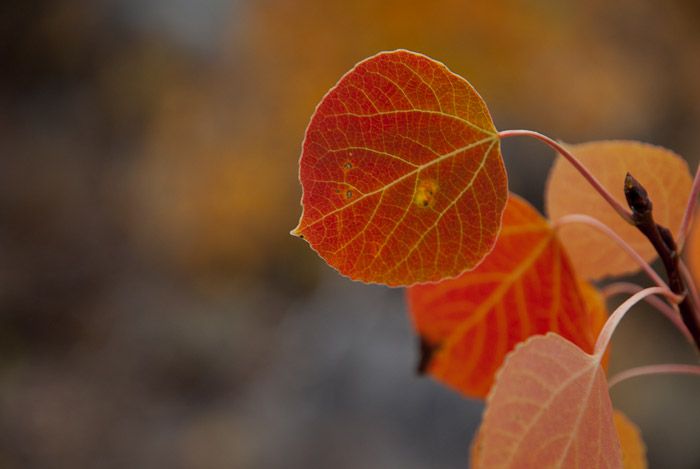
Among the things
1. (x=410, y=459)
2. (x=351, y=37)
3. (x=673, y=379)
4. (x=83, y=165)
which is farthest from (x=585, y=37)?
(x=83, y=165)

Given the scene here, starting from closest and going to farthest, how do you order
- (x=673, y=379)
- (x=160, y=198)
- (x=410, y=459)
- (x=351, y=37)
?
(x=410, y=459), (x=673, y=379), (x=351, y=37), (x=160, y=198)

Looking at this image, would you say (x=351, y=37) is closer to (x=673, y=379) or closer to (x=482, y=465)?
(x=673, y=379)

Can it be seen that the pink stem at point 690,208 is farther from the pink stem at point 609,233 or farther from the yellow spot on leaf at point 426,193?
the yellow spot on leaf at point 426,193

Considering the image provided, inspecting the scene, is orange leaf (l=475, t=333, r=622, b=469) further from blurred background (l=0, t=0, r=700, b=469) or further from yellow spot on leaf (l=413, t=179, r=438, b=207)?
blurred background (l=0, t=0, r=700, b=469)

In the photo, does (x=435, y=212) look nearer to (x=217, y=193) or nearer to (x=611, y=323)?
(x=611, y=323)

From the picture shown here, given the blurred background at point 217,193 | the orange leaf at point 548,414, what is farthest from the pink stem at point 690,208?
the blurred background at point 217,193

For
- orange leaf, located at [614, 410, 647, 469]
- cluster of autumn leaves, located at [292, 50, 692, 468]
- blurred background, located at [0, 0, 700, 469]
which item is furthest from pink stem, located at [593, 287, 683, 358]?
blurred background, located at [0, 0, 700, 469]
